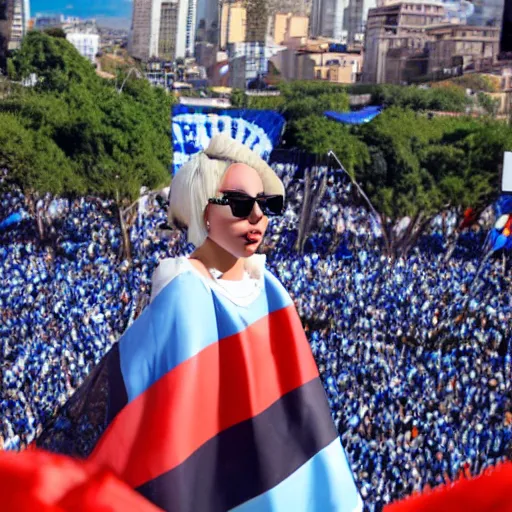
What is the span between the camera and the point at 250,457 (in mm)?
3271

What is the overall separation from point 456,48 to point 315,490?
78.3 inches

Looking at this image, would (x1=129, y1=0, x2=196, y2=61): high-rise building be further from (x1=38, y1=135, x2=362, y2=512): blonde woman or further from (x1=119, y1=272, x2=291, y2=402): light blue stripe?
(x1=119, y1=272, x2=291, y2=402): light blue stripe

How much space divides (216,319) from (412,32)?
1.71 m

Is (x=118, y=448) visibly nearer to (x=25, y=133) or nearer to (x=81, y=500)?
(x=25, y=133)

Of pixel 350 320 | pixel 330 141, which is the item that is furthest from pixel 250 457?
pixel 330 141

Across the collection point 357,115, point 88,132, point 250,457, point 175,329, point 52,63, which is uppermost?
point 52,63

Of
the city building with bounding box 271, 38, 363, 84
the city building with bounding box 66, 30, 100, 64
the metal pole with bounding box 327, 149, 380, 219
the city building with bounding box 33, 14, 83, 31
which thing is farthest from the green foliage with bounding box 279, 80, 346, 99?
the city building with bounding box 33, 14, 83, 31

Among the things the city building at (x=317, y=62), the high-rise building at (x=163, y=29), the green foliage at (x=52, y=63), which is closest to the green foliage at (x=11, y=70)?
the green foliage at (x=52, y=63)

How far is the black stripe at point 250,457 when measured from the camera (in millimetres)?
3037

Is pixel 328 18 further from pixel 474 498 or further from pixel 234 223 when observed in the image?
pixel 474 498

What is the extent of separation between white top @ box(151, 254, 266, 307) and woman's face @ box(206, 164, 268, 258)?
93mm

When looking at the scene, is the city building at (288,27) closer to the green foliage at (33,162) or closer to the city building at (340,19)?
the city building at (340,19)

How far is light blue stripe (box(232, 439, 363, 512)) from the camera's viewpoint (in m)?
3.27

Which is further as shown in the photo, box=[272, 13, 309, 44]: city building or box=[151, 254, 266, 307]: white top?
box=[272, 13, 309, 44]: city building
